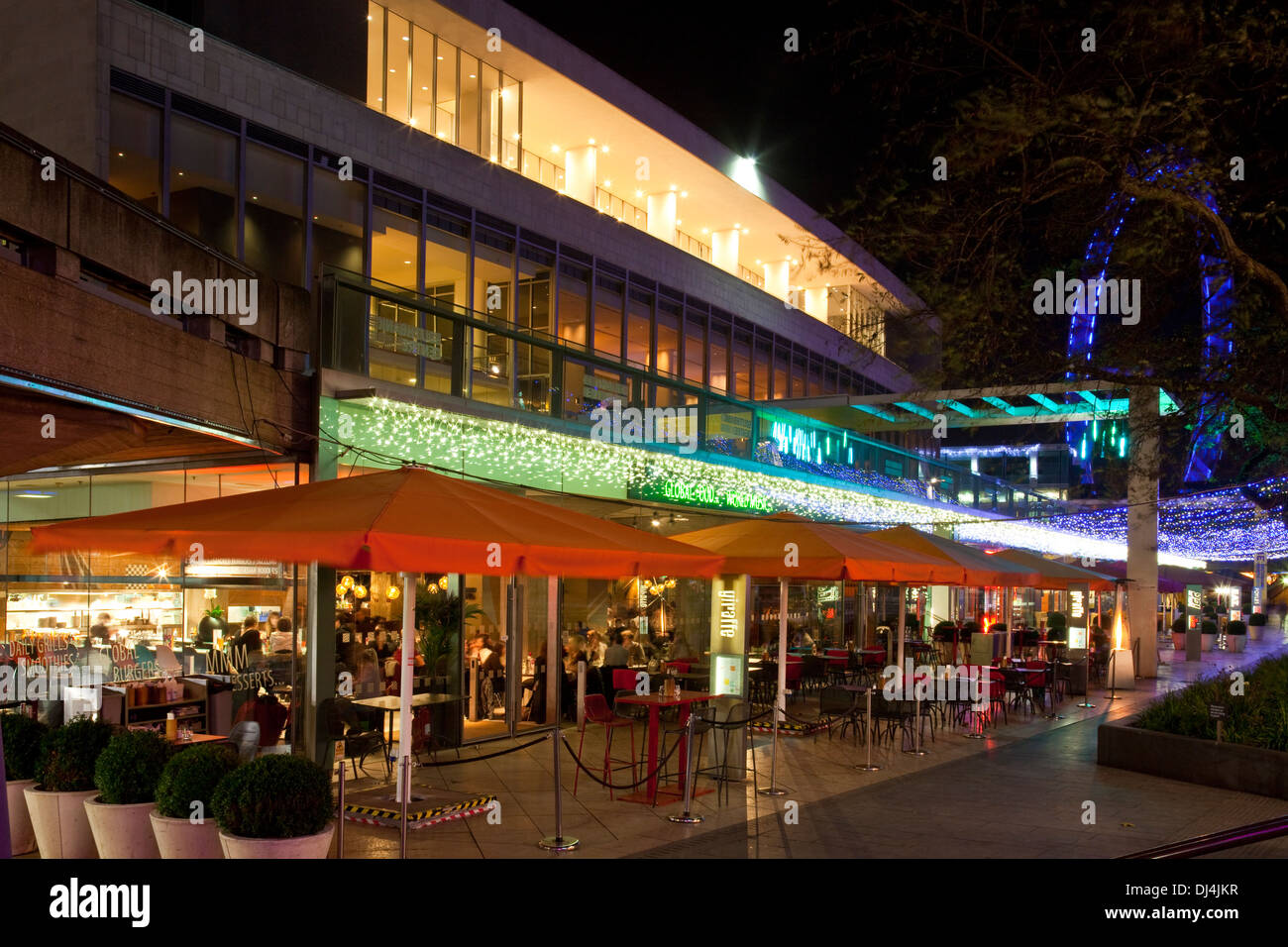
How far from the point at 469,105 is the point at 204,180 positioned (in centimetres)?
820

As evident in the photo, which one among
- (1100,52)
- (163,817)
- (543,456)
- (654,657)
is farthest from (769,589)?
(163,817)

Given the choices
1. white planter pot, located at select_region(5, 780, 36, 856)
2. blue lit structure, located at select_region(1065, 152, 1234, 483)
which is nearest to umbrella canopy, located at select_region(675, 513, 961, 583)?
blue lit structure, located at select_region(1065, 152, 1234, 483)

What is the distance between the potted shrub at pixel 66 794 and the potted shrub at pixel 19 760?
0.24 meters

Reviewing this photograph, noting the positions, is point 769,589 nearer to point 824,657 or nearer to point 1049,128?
point 824,657

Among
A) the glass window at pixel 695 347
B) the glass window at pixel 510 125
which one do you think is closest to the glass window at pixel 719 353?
the glass window at pixel 695 347

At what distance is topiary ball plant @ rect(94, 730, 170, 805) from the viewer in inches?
273

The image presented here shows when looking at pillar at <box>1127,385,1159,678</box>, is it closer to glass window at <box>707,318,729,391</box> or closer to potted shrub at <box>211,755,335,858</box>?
glass window at <box>707,318,729,391</box>

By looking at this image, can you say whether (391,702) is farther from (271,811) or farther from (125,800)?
(271,811)

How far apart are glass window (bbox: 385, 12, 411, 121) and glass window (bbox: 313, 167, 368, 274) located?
2676 millimetres

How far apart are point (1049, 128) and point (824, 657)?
37.1ft

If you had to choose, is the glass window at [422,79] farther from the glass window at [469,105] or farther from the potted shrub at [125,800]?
the potted shrub at [125,800]

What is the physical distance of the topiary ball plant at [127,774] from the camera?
6.93 metres

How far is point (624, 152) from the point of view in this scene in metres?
30.2

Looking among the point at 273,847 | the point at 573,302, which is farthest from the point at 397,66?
the point at 273,847
